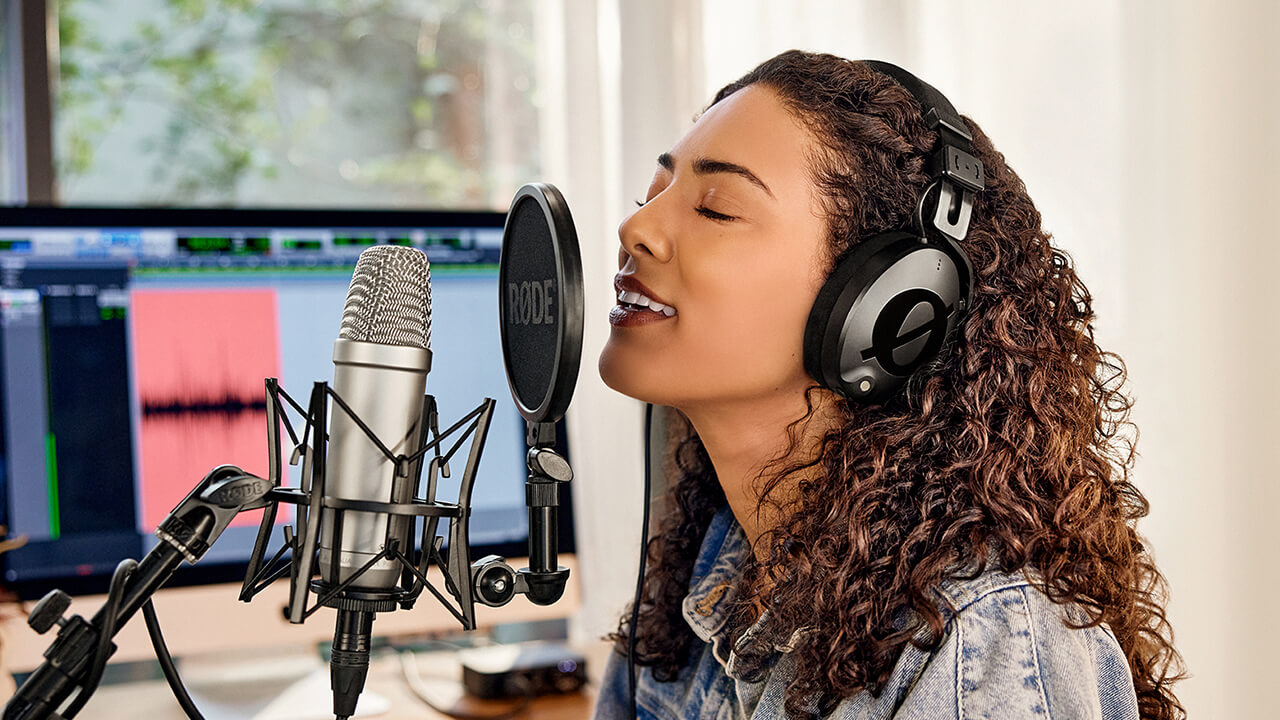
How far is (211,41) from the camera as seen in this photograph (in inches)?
94.4

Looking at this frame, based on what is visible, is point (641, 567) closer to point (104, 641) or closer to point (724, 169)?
point (724, 169)

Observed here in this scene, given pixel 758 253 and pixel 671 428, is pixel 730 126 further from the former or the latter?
pixel 671 428

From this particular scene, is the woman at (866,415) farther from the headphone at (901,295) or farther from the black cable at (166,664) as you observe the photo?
the black cable at (166,664)

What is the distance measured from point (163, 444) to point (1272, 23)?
47.6 inches

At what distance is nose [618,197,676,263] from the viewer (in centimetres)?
87

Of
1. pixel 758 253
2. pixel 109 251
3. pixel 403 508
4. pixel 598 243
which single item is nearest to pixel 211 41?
pixel 598 243

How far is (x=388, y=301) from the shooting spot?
611mm

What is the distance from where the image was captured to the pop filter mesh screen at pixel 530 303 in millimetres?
669

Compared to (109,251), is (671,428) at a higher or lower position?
lower

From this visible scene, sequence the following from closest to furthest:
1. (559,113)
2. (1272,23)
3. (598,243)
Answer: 1. (1272,23)
2. (598,243)
3. (559,113)

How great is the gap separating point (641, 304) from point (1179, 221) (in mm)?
539

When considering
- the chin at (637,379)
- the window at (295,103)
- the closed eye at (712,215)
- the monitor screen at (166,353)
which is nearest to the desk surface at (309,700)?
the monitor screen at (166,353)

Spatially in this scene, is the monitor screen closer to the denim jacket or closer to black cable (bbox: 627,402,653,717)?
black cable (bbox: 627,402,653,717)

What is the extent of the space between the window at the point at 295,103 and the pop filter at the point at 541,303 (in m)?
1.82
